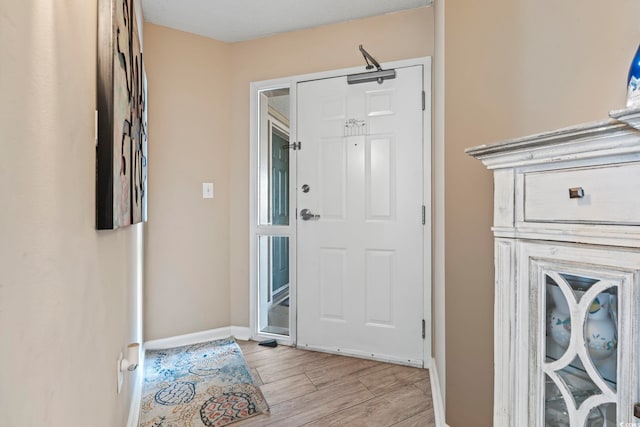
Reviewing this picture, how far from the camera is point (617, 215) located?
2.13 ft

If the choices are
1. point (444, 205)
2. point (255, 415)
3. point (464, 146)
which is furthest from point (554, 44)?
point (255, 415)

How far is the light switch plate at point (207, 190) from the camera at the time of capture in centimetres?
277

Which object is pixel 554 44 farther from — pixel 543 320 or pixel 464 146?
pixel 543 320

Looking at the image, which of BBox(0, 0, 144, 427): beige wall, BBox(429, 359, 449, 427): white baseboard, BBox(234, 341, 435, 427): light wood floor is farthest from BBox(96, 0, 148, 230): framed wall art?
BBox(429, 359, 449, 427): white baseboard

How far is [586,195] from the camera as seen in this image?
71 centimetres

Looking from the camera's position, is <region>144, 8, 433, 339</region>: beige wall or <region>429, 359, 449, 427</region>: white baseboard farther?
<region>144, 8, 433, 339</region>: beige wall

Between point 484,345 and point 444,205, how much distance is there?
62cm

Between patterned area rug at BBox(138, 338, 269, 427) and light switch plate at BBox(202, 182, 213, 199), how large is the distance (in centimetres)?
116

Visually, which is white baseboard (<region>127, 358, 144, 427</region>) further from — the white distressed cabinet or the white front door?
the white distressed cabinet

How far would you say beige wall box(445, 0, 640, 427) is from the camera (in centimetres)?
106

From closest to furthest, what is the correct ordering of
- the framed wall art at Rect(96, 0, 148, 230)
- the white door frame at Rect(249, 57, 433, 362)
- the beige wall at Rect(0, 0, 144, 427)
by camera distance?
the beige wall at Rect(0, 0, 144, 427) < the framed wall art at Rect(96, 0, 148, 230) < the white door frame at Rect(249, 57, 433, 362)

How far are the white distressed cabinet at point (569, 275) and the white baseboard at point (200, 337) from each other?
2.22 m

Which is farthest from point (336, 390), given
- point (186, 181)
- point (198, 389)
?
point (186, 181)

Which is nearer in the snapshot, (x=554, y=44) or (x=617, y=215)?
(x=617, y=215)
